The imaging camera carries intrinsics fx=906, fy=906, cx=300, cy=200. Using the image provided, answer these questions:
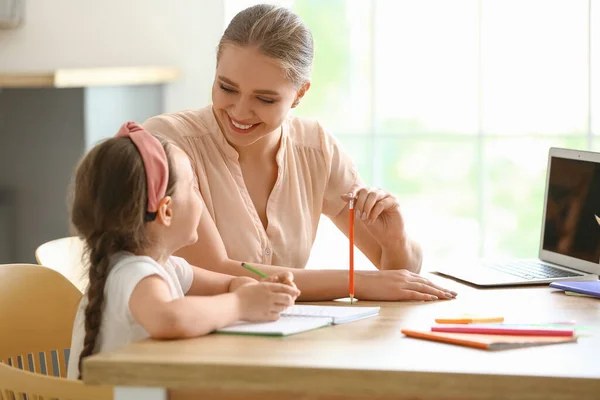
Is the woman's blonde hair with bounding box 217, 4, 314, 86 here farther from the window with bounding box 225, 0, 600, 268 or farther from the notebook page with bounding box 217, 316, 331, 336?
the window with bounding box 225, 0, 600, 268

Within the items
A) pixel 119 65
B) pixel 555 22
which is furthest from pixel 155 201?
pixel 555 22

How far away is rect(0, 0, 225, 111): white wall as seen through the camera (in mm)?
3895

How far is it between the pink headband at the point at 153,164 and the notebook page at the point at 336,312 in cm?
29

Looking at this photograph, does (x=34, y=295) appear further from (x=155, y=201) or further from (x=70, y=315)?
(x=155, y=201)

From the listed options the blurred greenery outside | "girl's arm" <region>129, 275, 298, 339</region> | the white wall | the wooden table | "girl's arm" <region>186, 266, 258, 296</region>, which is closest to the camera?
the wooden table

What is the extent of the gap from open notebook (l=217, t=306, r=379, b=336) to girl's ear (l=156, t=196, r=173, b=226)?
19 centimetres

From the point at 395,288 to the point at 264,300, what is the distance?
0.37 m

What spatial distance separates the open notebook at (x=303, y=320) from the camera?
132cm

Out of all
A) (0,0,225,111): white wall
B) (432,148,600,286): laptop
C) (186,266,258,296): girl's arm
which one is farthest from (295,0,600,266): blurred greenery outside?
(186,266,258,296): girl's arm

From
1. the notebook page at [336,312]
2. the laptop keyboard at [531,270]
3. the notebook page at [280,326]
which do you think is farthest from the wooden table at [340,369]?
the laptop keyboard at [531,270]

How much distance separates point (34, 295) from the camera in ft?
5.67

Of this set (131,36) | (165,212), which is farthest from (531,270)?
(131,36)

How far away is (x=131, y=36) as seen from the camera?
12.9 feet

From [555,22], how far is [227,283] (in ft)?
8.90
